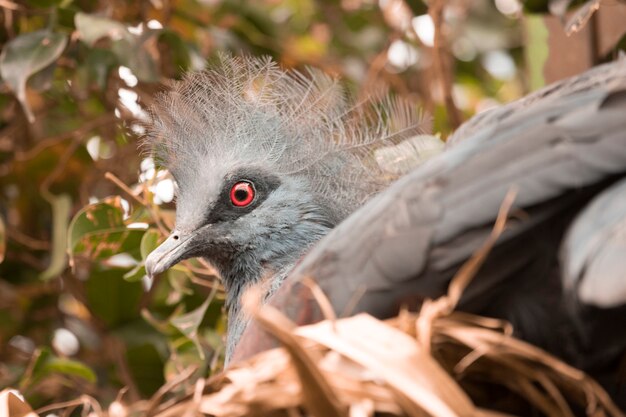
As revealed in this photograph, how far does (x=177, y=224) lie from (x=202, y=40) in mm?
1330

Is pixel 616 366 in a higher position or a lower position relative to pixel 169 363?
higher

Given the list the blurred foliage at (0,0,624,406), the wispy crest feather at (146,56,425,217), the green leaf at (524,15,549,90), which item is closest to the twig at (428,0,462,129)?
the blurred foliage at (0,0,624,406)

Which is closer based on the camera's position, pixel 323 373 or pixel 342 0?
pixel 323 373

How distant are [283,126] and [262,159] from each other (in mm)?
82

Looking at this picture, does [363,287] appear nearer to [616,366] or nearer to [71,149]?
[616,366]

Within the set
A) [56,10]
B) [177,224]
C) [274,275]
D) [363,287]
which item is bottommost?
[274,275]

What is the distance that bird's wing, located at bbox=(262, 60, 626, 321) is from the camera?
1.14 metres

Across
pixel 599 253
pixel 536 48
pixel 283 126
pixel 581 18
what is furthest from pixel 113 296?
pixel 599 253

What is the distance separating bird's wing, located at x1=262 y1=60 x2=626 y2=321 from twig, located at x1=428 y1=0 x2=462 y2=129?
1192 millimetres

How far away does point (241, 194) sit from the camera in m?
1.90

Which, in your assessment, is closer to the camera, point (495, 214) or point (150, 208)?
point (495, 214)

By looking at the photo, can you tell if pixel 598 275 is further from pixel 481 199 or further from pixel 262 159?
pixel 262 159

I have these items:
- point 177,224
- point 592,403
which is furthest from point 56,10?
point 592,403

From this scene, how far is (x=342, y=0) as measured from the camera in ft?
11.1
